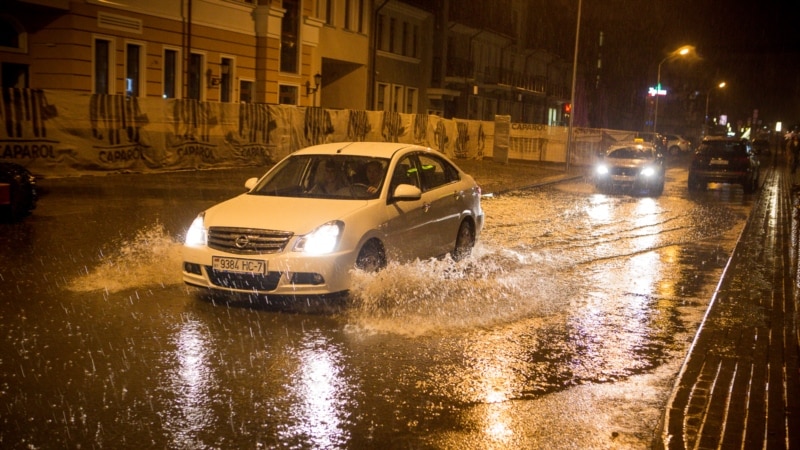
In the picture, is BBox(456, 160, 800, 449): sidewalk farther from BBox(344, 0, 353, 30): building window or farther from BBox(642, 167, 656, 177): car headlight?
BBox(344, 0, 353, 30): building window

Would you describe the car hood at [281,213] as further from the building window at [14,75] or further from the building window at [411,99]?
the building window at [411,99]

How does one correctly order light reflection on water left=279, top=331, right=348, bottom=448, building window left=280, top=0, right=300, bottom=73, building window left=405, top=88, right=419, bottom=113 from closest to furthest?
light reflection on water left=279, top=331, right=348, bottom=448 → building window left=280, top=0, right=300, bottom=73 → building window left=405, top=88, right=419, bottom=113

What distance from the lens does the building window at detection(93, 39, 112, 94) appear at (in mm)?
25672

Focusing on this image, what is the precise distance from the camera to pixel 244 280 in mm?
7867

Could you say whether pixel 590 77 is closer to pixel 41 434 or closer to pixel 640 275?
pixel 640 275

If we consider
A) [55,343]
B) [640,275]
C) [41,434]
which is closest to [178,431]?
[41,434]

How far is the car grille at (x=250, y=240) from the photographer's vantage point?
784 cm

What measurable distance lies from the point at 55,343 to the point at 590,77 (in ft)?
245

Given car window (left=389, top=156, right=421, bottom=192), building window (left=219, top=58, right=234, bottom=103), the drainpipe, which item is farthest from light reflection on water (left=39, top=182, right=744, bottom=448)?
the drainpipe

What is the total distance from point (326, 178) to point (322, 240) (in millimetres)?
1693

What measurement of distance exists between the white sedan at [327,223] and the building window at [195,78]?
2026 cm


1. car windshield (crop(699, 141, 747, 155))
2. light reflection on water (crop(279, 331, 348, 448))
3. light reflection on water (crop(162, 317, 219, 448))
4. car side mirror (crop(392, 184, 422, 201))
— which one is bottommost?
light reflection on water (crop(162, 317, 219, 448))

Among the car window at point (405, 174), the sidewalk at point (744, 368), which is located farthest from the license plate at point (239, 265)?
the sidewalk at point (744, 368)

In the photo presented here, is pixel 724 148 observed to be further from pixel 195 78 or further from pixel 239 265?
pixel 239 265
